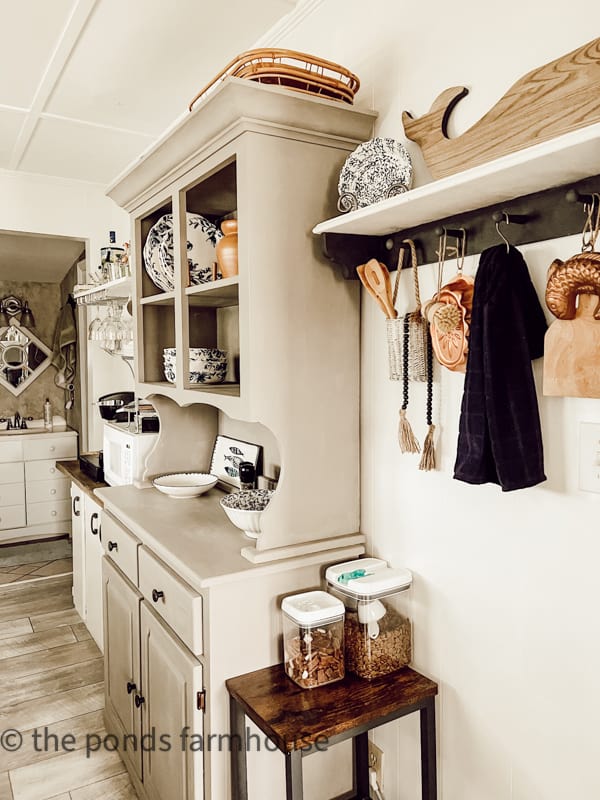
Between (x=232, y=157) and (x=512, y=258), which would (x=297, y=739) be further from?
(x=232, y=157)

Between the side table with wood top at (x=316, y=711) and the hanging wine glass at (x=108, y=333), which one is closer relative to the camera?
the side table with wood top at (x=316, y=711)

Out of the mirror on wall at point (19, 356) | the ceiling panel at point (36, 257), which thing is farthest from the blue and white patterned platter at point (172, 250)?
the mirror on wall at point (19, 356)

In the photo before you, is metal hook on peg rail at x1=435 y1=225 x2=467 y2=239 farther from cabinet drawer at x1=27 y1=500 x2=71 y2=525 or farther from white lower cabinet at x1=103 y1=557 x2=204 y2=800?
cabinet drawer at x1=27 y1=500 x2=71 y2=525

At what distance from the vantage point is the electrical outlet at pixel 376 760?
5.35 ft

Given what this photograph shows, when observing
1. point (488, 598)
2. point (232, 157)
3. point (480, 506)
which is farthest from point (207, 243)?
point (488, 598)

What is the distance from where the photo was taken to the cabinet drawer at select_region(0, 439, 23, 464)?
4338mm

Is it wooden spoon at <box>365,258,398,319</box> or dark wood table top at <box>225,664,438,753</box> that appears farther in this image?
wooden spoon at <box>365,258,398,319</box>

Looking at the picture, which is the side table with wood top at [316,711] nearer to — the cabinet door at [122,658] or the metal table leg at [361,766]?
the metal table leg at [361,766]

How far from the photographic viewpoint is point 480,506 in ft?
4.34

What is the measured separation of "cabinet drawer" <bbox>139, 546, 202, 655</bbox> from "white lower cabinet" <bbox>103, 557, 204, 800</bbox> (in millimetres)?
39

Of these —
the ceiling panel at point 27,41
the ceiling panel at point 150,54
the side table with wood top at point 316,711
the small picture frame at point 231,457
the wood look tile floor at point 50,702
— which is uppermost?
the ceiling panel at point 27,41

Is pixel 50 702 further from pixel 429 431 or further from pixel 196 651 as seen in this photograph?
pixel 429 431

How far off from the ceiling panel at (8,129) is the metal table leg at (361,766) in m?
2.64

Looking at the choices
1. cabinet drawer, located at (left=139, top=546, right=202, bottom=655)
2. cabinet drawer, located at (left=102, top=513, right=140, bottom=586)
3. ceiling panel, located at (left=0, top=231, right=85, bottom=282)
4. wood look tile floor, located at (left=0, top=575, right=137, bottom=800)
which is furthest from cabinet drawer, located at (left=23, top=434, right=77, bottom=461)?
cabinet drawer, located at (left=139, top=546, right=202, bottom=655)
